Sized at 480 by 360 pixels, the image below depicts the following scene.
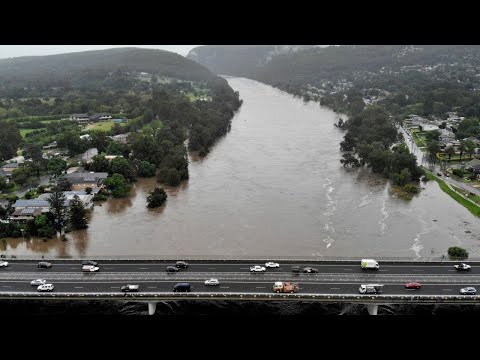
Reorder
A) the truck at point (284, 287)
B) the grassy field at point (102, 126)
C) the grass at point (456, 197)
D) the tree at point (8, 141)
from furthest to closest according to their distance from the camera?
the grassy field at point (102, 126) → the tree at point (8, 141) → the grass at point (456, 197) → the truck at point (284, 287)

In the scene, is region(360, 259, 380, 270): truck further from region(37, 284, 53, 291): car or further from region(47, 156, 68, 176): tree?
region(47, 156, 68, 176): tree

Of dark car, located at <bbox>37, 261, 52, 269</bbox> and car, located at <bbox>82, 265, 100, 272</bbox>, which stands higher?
car, located at <bbox>82, 265, 100, 272</bbox>

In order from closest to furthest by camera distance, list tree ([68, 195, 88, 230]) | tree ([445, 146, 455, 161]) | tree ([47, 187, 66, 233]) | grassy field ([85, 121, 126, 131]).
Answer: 1. tree ([47, 187, 66, 233])
2. tree ([68, 195, 88, 230])
3. tree ([445, 146, 455, 161])
4. grassy field ([85, 121, 126, 131])

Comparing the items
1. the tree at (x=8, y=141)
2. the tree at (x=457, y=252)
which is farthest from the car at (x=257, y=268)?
the tree at (x=8, y=141)

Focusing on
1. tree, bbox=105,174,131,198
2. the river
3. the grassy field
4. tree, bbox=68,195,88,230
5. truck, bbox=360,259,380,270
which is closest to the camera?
truck, bbox=360,259,380,270

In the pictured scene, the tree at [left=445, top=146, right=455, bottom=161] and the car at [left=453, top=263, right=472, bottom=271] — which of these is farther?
the tree at [left=445, top=146, right=455, bottom=161]

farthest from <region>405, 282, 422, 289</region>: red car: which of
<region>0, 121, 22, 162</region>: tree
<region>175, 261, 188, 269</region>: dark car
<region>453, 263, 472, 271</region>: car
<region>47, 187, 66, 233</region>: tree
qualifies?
<region>0, 121, 22, 162</region>: tree

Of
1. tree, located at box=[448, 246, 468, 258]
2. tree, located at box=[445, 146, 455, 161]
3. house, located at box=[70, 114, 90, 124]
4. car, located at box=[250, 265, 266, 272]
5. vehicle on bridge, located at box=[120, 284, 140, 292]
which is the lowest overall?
tree, located at box=[448, 246, 468, 258]

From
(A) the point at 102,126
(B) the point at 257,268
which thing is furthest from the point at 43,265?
(A) the point at 102,126

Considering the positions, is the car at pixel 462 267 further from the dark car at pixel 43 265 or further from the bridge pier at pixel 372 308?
the dark car at pixel 43 265
